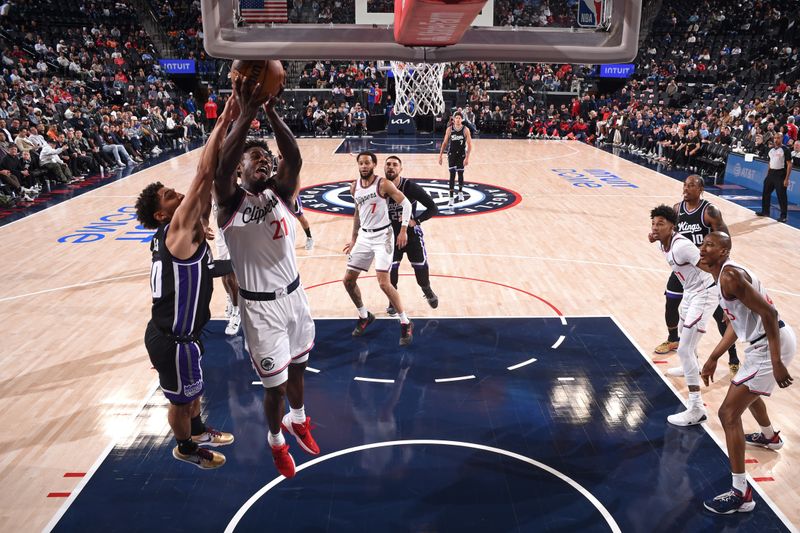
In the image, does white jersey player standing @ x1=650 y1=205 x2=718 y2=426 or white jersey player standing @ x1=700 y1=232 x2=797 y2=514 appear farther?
white jersey player standing @ x1=650 y1=205 x2=718 y2=426

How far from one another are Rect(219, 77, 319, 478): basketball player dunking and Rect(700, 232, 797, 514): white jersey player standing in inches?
101

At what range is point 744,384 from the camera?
4039 millimetres

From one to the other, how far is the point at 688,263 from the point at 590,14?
258 centimetres

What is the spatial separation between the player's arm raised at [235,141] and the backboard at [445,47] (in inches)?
10.3

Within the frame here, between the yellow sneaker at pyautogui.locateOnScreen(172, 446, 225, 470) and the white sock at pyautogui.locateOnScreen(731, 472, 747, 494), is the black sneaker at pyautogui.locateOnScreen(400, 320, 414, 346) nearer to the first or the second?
the yellow sneaker at pyautogui.locateOnScreen(172, 446, 225, 470)

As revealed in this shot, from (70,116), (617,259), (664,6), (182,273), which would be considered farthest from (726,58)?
(182,273)

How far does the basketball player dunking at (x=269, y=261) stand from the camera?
Answer: 3.54 m

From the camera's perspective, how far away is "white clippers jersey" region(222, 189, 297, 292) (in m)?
3.57

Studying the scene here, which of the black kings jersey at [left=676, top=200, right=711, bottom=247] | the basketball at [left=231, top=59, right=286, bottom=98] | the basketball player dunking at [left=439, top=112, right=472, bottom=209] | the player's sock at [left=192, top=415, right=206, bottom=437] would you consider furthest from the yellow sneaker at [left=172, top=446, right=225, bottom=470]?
the basketball player dunking at [left=439, top=112, right=472, bottom=209]

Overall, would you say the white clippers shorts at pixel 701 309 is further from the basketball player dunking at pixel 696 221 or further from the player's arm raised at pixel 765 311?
the player's arm raised at pixel 765 311

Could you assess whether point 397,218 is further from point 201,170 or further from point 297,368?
point 201,170

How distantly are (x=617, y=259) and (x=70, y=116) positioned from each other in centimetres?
1484

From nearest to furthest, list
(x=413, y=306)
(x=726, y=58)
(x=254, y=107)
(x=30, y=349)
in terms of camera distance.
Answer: (x=254, y=107) → (x=30, y=349) → (x=413, y=306) → (x=726, y=58)

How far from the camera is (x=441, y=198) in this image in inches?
535
